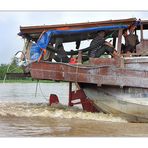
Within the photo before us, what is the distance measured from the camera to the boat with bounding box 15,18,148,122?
446 inches

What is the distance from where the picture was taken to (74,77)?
11.8 meters

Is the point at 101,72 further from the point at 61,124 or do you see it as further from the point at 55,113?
the point at 55,113

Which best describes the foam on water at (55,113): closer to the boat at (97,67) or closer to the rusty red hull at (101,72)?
the boat at (97,67)

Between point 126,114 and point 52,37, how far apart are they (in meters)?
2.70

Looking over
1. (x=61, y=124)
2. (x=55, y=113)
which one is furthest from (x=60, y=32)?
(x=61, y=124)

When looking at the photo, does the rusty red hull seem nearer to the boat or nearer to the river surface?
the boat

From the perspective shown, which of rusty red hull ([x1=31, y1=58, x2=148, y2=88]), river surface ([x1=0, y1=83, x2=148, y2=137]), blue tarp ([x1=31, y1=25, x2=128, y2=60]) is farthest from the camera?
blue tarp ([x1=31, y1=25, x2=128, y2=60])

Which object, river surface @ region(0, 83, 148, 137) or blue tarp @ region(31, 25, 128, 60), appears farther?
blue tarp @ region(31, 25, 128, 60)

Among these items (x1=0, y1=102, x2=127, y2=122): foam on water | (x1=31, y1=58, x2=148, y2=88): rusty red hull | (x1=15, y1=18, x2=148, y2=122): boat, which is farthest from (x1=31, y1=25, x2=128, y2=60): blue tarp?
(x1=0, y1=102, x2=127, y2=122): foam on water

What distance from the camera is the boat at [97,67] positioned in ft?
37.2

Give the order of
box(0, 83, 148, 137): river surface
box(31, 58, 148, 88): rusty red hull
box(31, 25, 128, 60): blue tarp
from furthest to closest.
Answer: box(31, 25, 128, 60): blue tarp, box(31, 58, 148, 88): rusty red hull, box(0, 83, 148, 137): river surface

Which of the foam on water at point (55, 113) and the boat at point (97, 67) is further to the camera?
the foam on water at point (55, 113)

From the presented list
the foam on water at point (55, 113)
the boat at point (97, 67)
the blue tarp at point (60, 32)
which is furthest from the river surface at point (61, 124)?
the blue tarp at point (60, 32)

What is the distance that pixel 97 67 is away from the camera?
1149 centimetres
